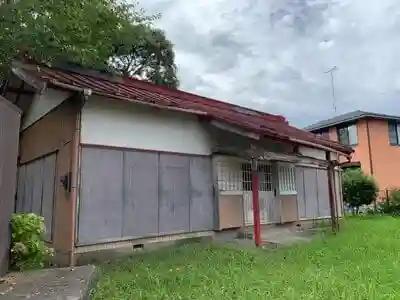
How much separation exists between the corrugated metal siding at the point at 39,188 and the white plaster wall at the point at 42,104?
109 cm

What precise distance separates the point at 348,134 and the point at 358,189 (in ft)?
23.1

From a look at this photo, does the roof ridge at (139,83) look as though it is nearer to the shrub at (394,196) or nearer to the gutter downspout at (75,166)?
the gutter downspout at (75,166)

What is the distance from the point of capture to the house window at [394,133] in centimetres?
2381

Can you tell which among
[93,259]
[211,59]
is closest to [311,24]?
[211,59]

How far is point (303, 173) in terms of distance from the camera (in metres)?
12.4

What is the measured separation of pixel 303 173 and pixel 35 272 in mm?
9111

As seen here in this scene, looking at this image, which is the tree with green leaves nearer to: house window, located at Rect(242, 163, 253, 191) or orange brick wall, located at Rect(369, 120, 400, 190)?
house window, located at Rect(242, 163, 253, 191)

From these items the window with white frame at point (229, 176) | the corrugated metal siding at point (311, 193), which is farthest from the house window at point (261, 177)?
the corrugated metal siding at point (311, 193)

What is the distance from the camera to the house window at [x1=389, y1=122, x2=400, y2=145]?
23.8 m

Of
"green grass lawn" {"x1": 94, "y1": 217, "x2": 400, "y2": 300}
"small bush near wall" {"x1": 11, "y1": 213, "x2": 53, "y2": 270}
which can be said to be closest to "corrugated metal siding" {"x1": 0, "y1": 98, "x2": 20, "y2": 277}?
"small bush near wall" {"x1": 11, "y1": 213, "x2": 53, "y2": 270}

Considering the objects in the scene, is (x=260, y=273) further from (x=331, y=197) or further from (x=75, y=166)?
(x=331, y=197)

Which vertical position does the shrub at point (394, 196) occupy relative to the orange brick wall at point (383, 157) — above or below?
below

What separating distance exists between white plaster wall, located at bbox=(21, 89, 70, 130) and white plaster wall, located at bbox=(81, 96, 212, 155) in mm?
731

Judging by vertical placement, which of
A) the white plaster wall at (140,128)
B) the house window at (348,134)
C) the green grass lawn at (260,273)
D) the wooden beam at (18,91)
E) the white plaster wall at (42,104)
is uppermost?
the house window at (348,134)
